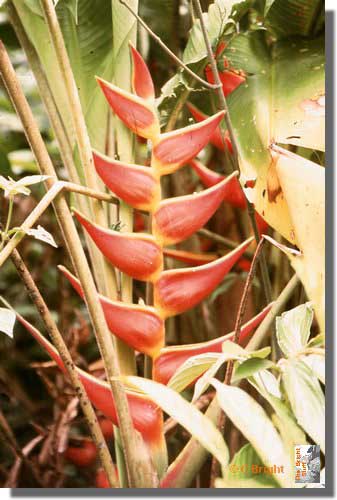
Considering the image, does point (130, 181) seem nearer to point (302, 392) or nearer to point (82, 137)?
Result: point (82, 137)

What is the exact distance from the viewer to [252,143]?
Result: 0.70m

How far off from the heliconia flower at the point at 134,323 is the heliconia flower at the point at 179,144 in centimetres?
14

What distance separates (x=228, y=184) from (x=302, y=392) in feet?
0.91

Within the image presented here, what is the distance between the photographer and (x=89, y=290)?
631mm

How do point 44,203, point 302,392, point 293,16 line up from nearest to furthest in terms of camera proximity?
point 302,392 → point 44,203 → point 293,16

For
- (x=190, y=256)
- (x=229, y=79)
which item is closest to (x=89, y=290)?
(x=190, y=256)

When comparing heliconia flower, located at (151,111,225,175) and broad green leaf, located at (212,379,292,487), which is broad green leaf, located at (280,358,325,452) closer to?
broad green leaf, located at (212,379,292,487)

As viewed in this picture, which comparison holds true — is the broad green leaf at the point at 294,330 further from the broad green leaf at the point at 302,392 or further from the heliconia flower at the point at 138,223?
the heliconia flower at the point at 138,223

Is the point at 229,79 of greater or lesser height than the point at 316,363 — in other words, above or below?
above

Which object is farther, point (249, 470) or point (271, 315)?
point (271, 315)

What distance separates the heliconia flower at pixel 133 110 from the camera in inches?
26.6

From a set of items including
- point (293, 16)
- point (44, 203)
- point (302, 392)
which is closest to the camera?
point (302, 392)

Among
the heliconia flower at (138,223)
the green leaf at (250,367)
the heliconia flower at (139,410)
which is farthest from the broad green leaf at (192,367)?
the heliconia flower at (138,223)

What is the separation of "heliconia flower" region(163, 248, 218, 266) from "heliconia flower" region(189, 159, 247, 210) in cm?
7
